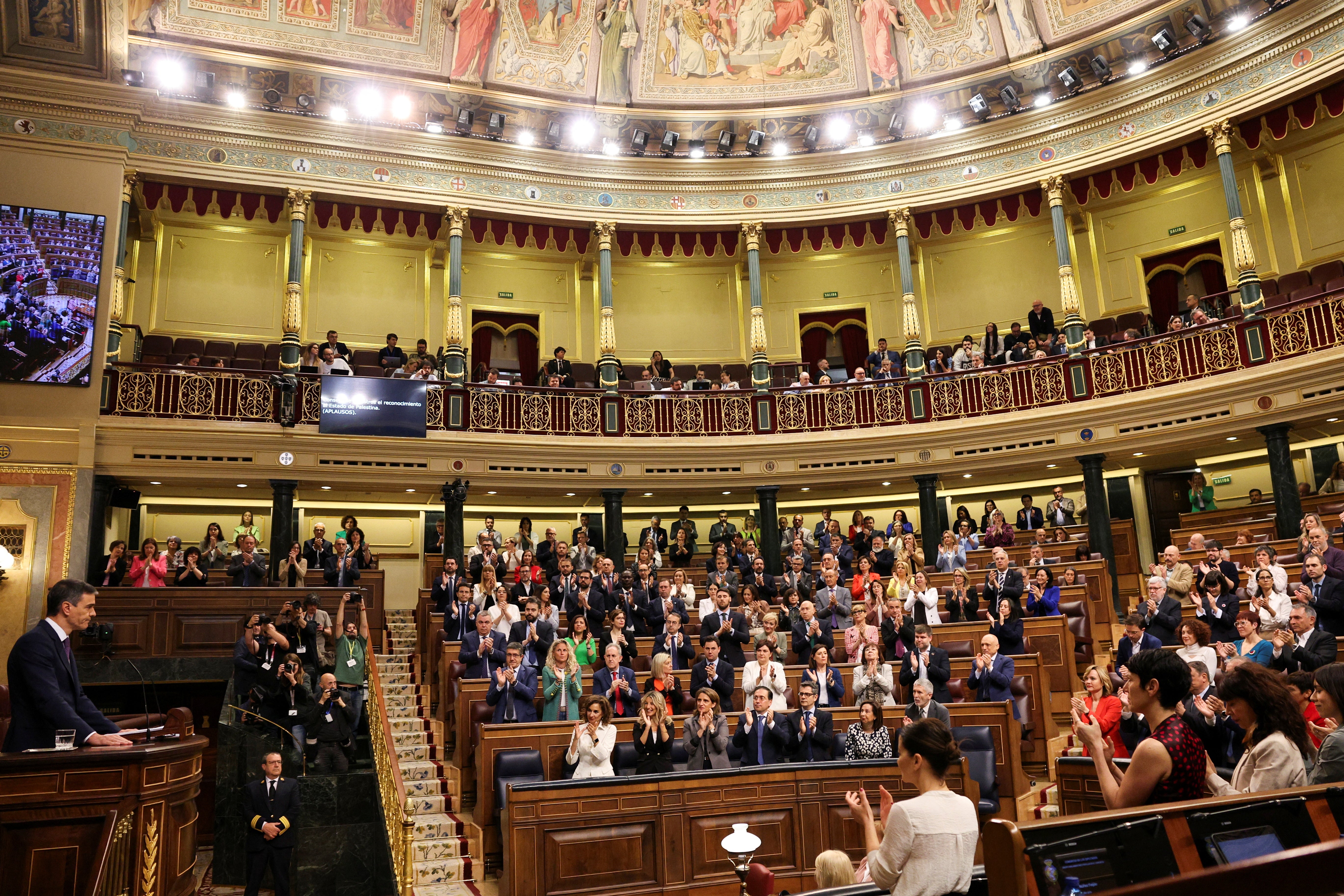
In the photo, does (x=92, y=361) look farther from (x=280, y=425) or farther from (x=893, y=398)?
(x=893, y=398)

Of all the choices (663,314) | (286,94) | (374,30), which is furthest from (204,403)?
(663,314)

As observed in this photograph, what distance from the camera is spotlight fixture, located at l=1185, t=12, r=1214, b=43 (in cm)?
1390

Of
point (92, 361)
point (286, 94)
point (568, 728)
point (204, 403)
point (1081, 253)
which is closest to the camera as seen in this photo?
point (568, 728)

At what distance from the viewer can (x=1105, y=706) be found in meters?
6.62

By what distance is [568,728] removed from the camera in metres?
7.36

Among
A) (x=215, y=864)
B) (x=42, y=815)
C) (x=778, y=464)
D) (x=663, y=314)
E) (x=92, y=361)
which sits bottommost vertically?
(x=215, y=864)

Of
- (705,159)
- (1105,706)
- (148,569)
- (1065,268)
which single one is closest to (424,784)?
(148,569)

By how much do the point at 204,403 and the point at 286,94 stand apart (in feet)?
16.2

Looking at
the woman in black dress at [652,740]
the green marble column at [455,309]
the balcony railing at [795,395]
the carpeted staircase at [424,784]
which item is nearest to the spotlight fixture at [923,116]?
the balcony railing at [795,395]

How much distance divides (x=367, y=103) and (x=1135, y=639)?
42.8ft

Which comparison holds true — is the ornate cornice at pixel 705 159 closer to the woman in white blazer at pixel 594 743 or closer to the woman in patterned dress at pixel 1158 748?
the woman in white blazer at pixel 594 743

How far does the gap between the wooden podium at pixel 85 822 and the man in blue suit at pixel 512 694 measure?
332cm

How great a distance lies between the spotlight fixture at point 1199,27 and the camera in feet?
45.6

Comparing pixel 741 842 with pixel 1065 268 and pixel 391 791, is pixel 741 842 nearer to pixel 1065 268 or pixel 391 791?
pixel 391 791
